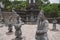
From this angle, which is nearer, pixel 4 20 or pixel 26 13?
pixel 4 20

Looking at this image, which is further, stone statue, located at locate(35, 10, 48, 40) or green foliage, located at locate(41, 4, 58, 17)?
green foliage, located at locate(41, 4, 58, 17)

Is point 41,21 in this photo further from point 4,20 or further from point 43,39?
point 4,20

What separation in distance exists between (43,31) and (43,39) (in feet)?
0.91

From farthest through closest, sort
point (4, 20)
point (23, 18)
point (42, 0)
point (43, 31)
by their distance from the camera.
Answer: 1. point (42, 0)
2. point (23, 18)
3. point (4, 20)
4. point (43, 31)

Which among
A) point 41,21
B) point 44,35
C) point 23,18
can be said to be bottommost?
point 23,18

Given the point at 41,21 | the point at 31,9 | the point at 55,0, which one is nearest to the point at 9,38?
the point at 41,21

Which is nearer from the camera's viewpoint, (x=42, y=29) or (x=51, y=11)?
(x=42, y=29)

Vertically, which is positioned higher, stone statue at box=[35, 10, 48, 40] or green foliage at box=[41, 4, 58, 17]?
stone statue at box=[35, 10, 48, 40]

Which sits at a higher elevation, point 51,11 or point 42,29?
point 42,29

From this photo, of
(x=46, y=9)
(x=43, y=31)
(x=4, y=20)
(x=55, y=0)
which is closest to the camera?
(x=43, y=31)

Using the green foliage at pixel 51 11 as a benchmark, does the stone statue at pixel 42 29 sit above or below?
above

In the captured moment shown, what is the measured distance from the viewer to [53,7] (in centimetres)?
2336

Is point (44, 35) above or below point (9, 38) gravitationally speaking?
above

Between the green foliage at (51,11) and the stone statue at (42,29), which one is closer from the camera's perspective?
the stone statue at (42,29)
